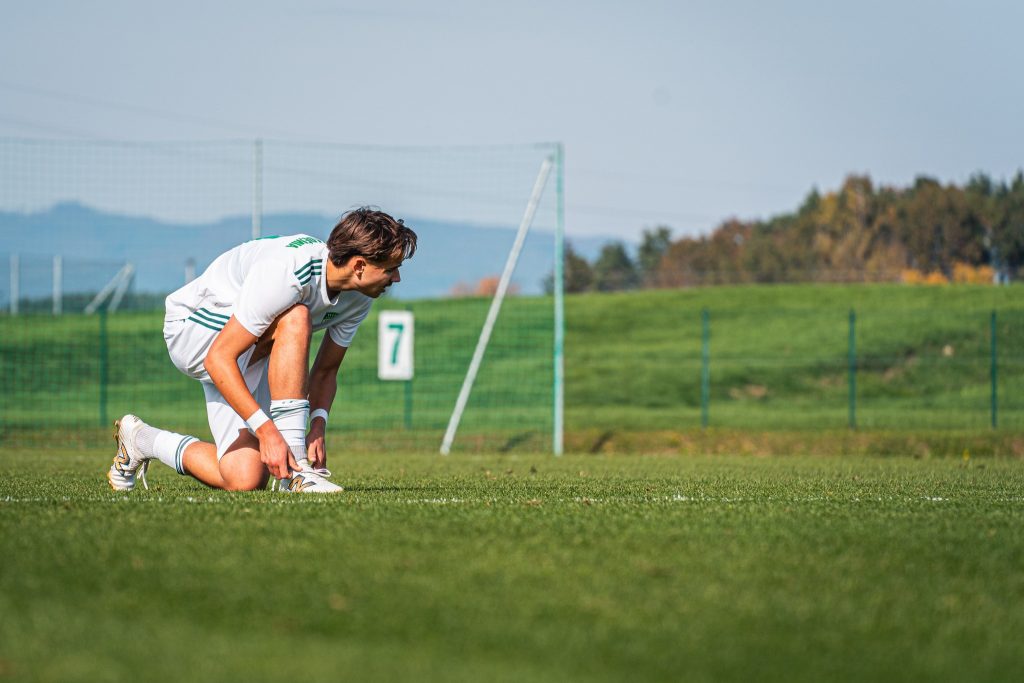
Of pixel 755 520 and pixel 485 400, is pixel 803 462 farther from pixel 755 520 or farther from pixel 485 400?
pixel 485 400

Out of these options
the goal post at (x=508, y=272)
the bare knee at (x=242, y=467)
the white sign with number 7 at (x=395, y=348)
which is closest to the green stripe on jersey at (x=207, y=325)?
the bare knee at (x=242, y=467)

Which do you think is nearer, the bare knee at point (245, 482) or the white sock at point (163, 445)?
the bare knee at point (245, 482)

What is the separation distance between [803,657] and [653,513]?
2460mm

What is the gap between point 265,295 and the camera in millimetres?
5574

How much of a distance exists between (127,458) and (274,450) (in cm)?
140

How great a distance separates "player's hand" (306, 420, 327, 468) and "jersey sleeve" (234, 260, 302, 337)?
827mm

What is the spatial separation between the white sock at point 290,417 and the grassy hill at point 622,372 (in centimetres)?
1140

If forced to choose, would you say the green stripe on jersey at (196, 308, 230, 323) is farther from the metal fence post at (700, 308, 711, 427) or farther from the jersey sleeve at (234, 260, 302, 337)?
the metal fence post at (700, 308, 711, 427)

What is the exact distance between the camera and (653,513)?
17.4ft

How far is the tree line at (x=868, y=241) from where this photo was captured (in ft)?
211

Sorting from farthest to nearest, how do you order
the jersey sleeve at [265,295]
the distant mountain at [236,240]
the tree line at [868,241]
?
the tree line at [868,241] < the distant mountain at [236,240] < the jersey sleeve at [265,295]

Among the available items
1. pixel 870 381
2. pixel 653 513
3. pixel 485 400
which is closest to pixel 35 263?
pixel 485 400

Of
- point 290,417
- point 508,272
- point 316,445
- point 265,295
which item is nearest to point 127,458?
point 316,445

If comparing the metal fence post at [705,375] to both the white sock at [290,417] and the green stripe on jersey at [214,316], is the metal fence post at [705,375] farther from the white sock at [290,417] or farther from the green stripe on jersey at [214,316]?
the white sock at [290,417]
